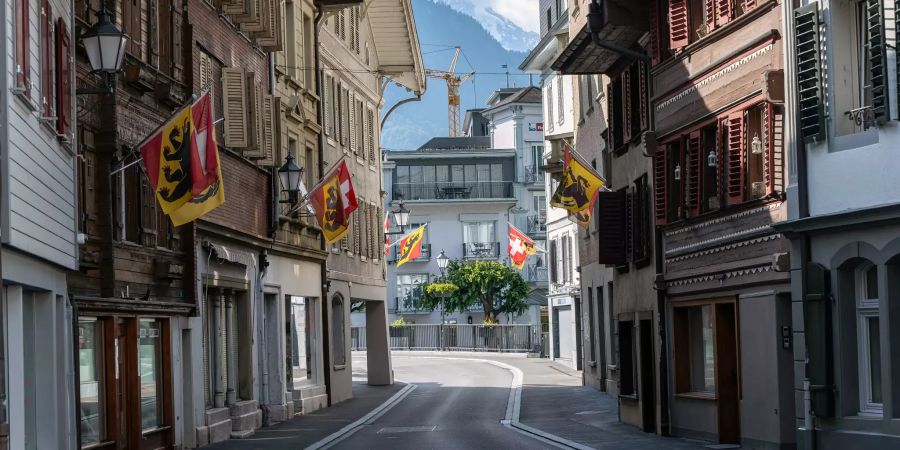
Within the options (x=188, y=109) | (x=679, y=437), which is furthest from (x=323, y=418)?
(x=188, y=109)

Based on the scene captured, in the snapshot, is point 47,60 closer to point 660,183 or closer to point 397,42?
point 660,183

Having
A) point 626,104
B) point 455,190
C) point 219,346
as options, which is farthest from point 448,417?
point 455,190

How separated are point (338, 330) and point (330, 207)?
11678 millimetres

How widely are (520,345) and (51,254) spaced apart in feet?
204

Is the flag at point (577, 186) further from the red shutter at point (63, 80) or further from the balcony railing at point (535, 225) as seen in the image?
the balcony railing at point (535, 225)

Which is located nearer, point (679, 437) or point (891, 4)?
point (891, 4)

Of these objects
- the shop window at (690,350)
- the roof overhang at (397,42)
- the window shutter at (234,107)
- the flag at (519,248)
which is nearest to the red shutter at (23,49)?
the window shutter at (234,107)

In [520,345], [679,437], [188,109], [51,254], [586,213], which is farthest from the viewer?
[520,345]

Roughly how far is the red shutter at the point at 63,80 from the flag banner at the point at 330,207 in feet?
45.5

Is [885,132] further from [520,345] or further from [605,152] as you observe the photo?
[520,345]

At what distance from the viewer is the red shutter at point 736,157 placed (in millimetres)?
24109

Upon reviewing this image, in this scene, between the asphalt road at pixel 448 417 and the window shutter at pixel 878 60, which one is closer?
the window shutter at pixel 878 60

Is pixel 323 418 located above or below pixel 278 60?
below

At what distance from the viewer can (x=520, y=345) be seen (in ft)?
262
